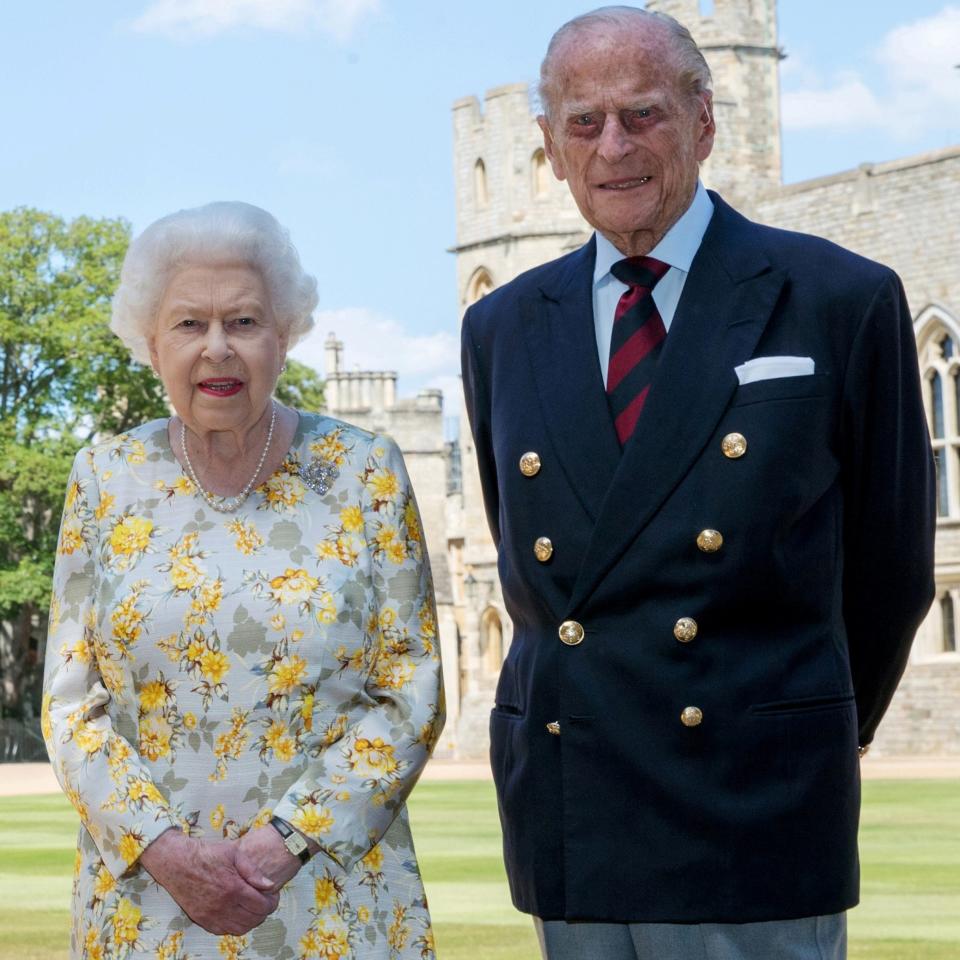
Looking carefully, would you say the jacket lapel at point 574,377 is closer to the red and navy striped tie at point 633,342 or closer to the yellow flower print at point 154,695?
the red and navy striped tie at point 633,342

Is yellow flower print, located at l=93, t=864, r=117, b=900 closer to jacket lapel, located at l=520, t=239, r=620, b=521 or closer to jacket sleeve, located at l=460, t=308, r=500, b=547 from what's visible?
jacket sleeve, located at l=460, t=308, r=500, b=547

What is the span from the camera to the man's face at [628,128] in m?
3.44

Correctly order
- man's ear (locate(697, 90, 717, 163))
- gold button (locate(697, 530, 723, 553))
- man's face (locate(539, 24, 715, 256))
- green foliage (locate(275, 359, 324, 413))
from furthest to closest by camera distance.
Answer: green foliage (locate(275, 359, 324, 413)) → man's ear (locate(697, 90, 717, 163)) → man's face (locate(539, 24, 715, 256)) → gold button (locate(697, 530, 723, 553))

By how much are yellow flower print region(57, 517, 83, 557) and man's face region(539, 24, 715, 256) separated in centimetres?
125

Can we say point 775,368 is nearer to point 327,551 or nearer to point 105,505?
point 327,551

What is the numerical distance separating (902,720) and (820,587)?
84.4ft

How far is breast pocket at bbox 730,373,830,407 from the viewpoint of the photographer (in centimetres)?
332

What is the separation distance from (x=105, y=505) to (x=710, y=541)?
1.36 m

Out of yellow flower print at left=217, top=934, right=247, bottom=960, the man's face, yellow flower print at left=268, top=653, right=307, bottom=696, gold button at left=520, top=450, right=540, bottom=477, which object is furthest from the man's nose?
yellow flower print at left=217, top=934, right=247, bottom=960

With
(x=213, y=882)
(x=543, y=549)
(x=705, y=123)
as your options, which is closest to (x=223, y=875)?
(x=213, y=882)

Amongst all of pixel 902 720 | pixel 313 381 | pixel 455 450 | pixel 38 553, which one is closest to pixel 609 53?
pixel 902 720

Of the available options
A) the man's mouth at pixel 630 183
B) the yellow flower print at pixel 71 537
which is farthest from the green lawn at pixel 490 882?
the man's mouth at pixel 630 183

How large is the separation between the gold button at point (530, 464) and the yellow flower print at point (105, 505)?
972 millimetres

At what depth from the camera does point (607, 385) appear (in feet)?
11.3
